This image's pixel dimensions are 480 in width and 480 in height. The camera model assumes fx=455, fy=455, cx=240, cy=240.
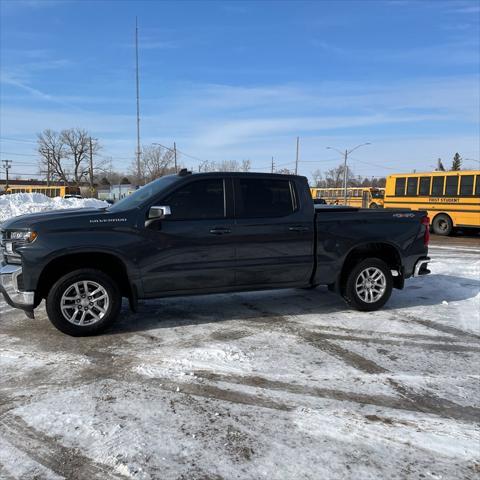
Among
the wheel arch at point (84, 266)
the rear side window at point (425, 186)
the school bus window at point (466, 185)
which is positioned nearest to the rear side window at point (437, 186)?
the rear side window at point (425, 186)

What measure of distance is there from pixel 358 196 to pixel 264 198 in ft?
112

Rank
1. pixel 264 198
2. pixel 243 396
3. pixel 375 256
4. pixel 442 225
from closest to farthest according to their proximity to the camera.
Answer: pixel 243 396, pixel 264 198, pixel 375 256, pixel 442 225

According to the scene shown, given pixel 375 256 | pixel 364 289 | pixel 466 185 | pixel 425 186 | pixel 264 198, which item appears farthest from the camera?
pixel 425 186

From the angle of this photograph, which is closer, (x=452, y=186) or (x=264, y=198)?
(x=264, y=198)

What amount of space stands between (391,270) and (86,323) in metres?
4.46

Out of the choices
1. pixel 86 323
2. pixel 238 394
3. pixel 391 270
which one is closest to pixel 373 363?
pixel 238 394

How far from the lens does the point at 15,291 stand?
16.5 feet

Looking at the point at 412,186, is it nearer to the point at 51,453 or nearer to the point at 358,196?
the point at 358,196

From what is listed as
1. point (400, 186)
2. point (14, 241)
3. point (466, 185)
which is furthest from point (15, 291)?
point (400, 186)

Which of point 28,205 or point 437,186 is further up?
point 437,186

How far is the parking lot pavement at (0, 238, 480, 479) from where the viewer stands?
2891mm

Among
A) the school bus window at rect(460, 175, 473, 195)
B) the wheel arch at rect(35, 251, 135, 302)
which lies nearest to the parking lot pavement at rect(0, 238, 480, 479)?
the wheel arch at rect(35, 251, 135, 302)

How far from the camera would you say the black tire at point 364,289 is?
21.1 feet

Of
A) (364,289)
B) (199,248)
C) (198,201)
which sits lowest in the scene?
(364,289)
